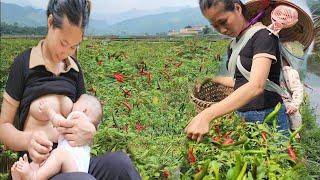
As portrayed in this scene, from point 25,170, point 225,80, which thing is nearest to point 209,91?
point 225,80

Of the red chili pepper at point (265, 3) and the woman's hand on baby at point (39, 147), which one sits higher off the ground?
the red chili pepper at point (265, 3)

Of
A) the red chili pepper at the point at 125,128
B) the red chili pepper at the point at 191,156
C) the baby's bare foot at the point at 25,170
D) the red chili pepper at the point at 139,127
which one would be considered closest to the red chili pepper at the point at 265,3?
the red chili pepper at the point at 191,156

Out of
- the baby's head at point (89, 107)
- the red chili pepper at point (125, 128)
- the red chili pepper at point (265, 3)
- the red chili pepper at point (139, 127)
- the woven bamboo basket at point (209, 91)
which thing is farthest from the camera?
the red chili pepper at point (139, 127)

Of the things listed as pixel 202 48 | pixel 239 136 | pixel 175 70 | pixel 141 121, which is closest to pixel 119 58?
pixel 175 70

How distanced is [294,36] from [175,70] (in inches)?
105

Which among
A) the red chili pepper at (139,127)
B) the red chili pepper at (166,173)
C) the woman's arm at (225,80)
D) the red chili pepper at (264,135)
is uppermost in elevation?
the woman's arm at (225,80)

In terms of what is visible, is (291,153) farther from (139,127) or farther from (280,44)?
(139,127)

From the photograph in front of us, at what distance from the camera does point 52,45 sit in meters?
1.65

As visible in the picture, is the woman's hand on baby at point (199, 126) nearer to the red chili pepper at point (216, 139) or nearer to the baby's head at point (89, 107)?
the red chili pepper at point (216, 139)

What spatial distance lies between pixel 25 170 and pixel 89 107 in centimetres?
26

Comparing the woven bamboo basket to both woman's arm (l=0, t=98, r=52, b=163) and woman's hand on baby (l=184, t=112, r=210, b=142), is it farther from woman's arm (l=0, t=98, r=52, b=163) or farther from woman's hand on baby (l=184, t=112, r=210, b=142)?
woman's arm (l=0, t=98, r=52, b=163)

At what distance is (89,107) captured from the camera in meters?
1.67

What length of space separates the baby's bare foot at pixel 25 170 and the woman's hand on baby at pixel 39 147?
0.07 ft

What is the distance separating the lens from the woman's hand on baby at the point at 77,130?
Answer: 161cm
